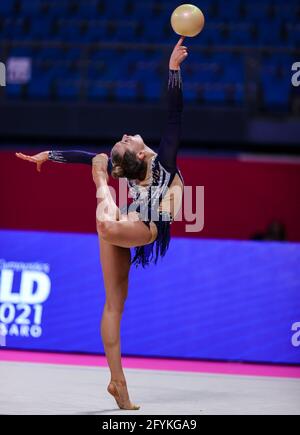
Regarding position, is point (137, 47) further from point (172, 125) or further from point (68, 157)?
point (172, 125)

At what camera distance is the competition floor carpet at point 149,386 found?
538 centimetres

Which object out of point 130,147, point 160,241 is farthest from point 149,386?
point 130,147

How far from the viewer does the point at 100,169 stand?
18.0 feet

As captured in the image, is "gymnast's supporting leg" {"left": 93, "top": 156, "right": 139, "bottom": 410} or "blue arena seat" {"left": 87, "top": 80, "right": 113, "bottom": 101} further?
"blue arena seat" {"left": 87, "top": 80, "right": 113, "bottom": 101}

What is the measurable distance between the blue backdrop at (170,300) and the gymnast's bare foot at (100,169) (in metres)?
2.81

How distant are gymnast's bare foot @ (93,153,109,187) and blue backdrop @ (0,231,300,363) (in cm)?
281

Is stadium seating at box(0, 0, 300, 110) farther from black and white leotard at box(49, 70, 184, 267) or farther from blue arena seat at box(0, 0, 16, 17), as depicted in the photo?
black and white leotard at box(49, 70, 184, 267)

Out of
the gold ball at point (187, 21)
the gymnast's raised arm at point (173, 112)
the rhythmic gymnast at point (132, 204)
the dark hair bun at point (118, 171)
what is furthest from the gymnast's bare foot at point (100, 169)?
the gold ball at point (187, 21)

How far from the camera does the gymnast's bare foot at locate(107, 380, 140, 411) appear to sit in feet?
17.6

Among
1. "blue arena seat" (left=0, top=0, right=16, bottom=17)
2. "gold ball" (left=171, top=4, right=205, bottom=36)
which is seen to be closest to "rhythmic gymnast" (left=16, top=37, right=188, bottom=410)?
"gold ball" (left=171, top=4, right=205, bottom=36)

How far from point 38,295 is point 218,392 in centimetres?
257

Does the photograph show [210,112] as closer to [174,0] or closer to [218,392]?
[174,0]

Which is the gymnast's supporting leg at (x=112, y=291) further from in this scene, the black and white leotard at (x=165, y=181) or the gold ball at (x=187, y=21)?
the gold ball at (x=187, y=21)

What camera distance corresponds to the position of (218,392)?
622cm
